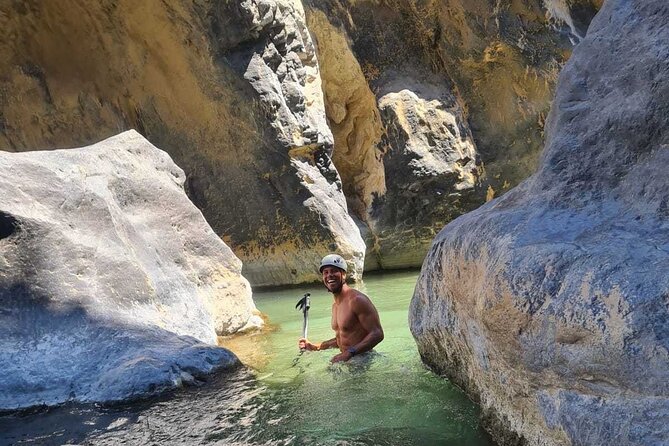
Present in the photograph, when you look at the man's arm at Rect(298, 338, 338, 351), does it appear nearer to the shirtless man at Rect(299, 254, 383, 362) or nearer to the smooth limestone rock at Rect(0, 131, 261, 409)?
the shirtless man at Rect(299, 254, 383, 362)

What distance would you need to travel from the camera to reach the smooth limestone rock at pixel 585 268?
5.75 feet

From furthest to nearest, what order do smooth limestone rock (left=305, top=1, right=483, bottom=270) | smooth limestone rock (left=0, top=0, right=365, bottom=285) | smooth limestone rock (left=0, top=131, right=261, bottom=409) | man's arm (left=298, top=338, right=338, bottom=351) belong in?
smooth limestone rock (left=305, top=1, right=483, bottom=270) < smooth limestone rock (left=0, top=0, right=365, bottom=285) < man's arm (left=298, top=338, right=338, bottom=351) < smooth limestone rock (left=0, top=131, right=261, bottom=409)

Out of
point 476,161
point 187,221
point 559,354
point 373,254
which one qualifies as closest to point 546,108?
point 476,161

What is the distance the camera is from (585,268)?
1927 mm

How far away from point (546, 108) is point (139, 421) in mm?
9165

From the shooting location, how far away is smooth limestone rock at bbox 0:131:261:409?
3725 millimetres

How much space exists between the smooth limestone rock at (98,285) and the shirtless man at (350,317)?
792 mm

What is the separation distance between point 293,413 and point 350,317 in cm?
117

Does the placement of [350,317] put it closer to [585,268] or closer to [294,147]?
[585,268]

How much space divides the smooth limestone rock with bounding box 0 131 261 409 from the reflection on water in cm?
25

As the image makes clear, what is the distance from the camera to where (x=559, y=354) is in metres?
1.97

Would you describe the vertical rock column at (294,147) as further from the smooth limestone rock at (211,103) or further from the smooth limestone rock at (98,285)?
the smooth limestone rock at (98,285)

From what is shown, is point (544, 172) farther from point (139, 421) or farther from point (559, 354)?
point (139, 421)

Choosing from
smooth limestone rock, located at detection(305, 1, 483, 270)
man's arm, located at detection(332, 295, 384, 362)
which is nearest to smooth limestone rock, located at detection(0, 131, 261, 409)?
man's arm, located at detection(332, 295, 384, 362)
